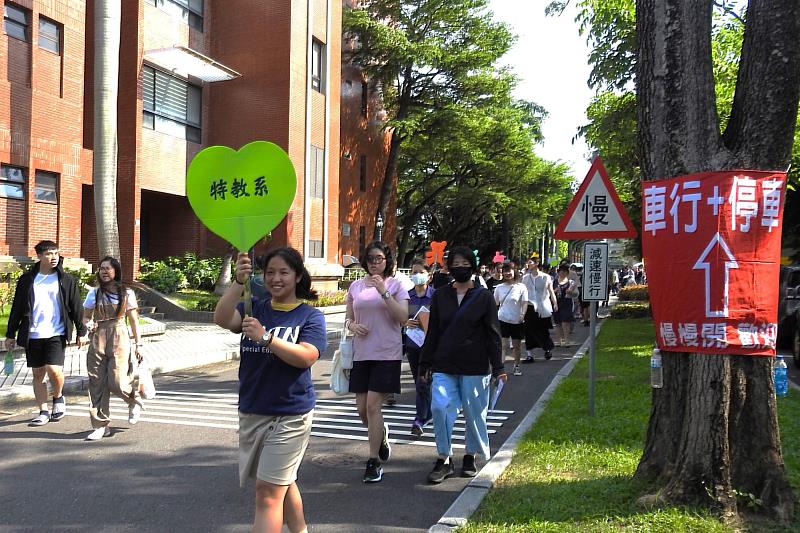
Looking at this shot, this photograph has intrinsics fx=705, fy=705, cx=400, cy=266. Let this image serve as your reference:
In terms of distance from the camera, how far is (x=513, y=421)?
7.84 m

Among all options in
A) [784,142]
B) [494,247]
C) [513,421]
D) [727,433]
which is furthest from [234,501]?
[494,247]

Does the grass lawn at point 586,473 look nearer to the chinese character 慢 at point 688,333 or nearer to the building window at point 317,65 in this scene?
the chinese character 慢 at point 688,333

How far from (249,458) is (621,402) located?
5941 mm

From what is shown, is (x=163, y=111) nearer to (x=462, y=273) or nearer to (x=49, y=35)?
(x=49, y=35)

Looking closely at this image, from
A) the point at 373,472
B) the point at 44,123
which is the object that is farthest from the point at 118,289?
the point at 44,123

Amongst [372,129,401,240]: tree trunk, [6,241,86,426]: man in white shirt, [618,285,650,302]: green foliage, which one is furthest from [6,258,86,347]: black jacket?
[618,285,650,302]: green foliage

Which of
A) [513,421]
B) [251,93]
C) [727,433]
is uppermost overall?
[251,93]

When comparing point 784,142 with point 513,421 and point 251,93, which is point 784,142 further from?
point 251,93

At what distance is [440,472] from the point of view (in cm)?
550

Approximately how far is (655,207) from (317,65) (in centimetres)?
2498

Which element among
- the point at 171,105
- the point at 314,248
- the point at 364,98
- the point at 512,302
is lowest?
the point at 512,302

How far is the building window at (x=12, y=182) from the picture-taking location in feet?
55.3

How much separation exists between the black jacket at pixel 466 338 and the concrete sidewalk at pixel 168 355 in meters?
5.81

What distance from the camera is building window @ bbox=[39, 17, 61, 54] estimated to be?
1783 cm
